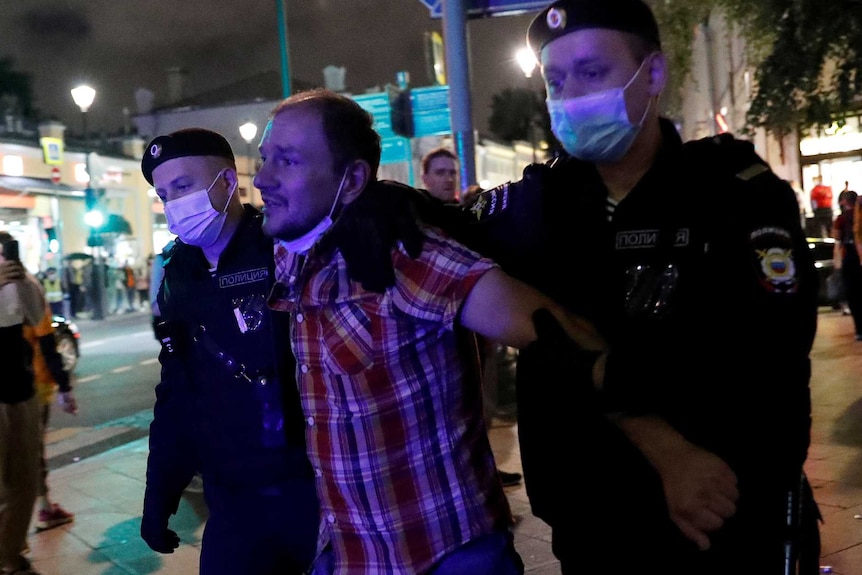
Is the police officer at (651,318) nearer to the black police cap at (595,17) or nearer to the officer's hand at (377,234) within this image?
the black police cap at (595,17)

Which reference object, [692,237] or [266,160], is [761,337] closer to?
[692,237]

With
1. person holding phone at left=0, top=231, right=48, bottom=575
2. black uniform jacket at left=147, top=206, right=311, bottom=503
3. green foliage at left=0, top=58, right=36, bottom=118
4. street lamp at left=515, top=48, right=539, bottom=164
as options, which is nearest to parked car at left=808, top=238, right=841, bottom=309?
street lamp at left=515, top=48, right=539, bottom=164

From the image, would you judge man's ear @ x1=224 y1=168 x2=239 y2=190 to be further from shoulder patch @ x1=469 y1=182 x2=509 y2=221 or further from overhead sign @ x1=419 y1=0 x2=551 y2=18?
overhead sign @ x1=419 y1=0 x2=551 y2=18

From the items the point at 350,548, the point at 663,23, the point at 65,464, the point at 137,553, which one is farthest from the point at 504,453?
the point at 663,23

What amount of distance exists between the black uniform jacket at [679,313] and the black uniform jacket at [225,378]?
834mm

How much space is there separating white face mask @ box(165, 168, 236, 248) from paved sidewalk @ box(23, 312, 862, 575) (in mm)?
2533

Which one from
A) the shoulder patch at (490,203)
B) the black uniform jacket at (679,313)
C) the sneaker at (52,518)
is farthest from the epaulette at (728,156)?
the sneaker at (52,518)

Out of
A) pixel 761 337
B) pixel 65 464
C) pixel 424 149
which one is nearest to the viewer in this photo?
pixel 761 337

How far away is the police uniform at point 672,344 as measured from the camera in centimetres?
160

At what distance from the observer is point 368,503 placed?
1865 mm

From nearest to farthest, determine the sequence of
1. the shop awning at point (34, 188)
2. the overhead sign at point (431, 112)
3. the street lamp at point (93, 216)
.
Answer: the overhead sign at point (431, 112), the street lamp at point (93, 216), the shop awning at point (34, 188)

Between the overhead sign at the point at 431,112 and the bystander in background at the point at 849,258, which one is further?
the bystander in background at the point at 849,258

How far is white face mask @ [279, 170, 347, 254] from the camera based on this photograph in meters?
2.01

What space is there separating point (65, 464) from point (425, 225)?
24.3 ft
